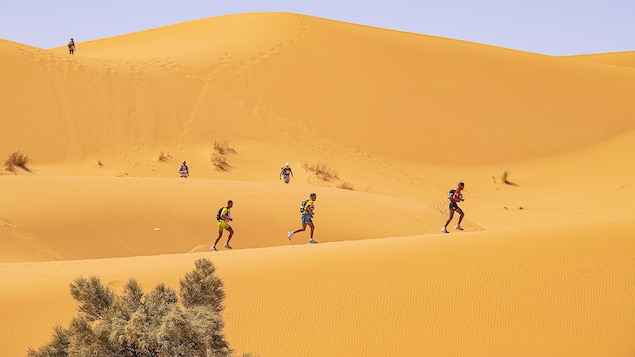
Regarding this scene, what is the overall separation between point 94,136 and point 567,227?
23.8 m

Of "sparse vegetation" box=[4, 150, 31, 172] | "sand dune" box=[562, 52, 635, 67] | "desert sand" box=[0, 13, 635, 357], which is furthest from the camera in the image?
"sand dune" box=[562, 52, 635, 67]

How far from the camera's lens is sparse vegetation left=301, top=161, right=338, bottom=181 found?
32844 mm

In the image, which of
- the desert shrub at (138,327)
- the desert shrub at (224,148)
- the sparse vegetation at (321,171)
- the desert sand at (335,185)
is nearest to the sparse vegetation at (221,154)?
the desert shrub at (224,148)

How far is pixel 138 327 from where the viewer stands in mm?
7875

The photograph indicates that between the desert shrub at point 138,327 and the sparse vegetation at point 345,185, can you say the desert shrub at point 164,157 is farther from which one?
the desert shrub at point 138,327

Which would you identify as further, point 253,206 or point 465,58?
point 465,58

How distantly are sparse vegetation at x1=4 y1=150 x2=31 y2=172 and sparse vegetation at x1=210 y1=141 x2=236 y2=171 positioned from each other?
623 centimetres

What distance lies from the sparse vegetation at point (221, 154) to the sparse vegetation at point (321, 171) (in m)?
2.67

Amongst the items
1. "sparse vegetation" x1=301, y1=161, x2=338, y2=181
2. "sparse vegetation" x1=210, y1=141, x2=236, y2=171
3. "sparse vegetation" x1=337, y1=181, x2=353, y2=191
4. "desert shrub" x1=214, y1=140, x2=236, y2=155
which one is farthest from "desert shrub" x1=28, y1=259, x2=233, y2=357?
"desert shrub" x1=214, y1=140, x2=236, y2=155

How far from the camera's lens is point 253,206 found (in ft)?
74.7

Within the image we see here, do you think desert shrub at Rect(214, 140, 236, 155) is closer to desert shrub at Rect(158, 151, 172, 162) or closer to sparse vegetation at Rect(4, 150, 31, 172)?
desert shrub at Rect(158, 151, 172, 162)

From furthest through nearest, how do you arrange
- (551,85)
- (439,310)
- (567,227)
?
(551,85)
(567,227)
(439,310)

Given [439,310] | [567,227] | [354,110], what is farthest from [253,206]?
[354,110]

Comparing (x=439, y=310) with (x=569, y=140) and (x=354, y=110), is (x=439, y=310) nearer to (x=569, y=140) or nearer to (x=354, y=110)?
(x=354, y=110)
